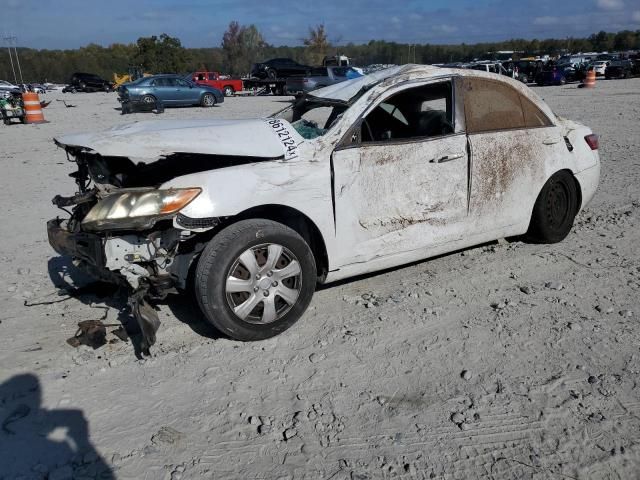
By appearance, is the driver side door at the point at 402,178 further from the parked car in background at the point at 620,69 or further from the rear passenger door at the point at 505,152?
the parked car in background at the point at 620,69

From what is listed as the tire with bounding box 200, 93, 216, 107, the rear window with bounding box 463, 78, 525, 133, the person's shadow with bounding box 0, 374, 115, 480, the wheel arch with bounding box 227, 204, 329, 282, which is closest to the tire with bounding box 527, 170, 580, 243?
the rear window with bounding box 463, 78, 525, 133

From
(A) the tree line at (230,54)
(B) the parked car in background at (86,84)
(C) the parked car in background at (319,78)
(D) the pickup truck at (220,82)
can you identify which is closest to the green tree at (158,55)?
(A) the tree line at (230,54)

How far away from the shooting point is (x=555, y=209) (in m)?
5.17

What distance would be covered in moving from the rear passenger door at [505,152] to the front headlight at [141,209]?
239 cm

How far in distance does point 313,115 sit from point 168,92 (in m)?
22.9

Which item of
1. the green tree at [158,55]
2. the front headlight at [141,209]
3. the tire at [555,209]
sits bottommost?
the tire at [555,209]

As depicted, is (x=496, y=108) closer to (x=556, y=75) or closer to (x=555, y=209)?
(x=555, y=209)

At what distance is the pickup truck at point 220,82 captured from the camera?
115 ft

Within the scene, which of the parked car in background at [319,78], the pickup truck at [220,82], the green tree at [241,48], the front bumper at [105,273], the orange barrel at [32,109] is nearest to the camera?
the front bumper at [105,273]

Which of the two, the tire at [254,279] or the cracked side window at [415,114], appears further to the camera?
the cracked side window at [415,114]

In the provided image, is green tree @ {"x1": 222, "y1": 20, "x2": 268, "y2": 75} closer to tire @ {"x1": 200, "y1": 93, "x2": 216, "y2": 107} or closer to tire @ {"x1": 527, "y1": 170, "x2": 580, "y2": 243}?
tire @ {"x1": 200, "y1": 93, "x2": 216, "y2": 107}

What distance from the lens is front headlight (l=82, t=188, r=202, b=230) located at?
329 centimetres

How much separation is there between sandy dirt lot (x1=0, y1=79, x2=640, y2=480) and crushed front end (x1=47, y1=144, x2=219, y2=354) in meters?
0.45

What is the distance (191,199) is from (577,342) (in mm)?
2662
